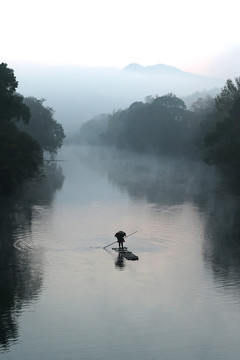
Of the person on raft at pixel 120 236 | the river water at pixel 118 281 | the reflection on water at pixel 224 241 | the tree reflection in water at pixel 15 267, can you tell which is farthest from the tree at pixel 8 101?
the person on raft at pixel 120 236

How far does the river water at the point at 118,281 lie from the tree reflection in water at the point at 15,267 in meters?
0.07

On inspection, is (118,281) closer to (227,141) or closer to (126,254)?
(126,254)

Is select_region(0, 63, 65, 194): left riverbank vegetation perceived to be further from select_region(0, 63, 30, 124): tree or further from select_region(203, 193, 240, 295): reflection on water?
select_region(203, 193, 240, 295): reflection on water

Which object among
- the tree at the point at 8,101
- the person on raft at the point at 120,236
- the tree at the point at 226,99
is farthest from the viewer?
the tree at the point at 226,99

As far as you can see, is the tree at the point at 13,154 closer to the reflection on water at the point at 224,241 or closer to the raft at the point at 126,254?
the reflection on water at the point at 224,241

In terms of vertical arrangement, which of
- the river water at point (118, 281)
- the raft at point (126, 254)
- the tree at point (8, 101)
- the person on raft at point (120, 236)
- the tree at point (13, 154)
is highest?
the tree at point (8, 101)

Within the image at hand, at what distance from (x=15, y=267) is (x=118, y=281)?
8.21 meters

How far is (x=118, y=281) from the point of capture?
45.1m

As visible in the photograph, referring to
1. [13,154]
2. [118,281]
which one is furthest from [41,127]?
[118,281]

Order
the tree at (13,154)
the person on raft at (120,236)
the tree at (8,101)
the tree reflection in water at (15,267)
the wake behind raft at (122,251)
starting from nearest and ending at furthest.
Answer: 1. the tree reflection in water at (15,267)
2. the wake behind raft at (122,251)
3. the person on raft at (120,236)
4. the tree at (13,154)
5. the tree at (8,101)

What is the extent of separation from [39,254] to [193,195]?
47020 mm

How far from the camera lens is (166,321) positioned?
3659cm

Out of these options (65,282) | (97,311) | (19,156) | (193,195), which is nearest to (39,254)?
(65,282)

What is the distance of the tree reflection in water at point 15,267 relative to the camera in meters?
36.6
